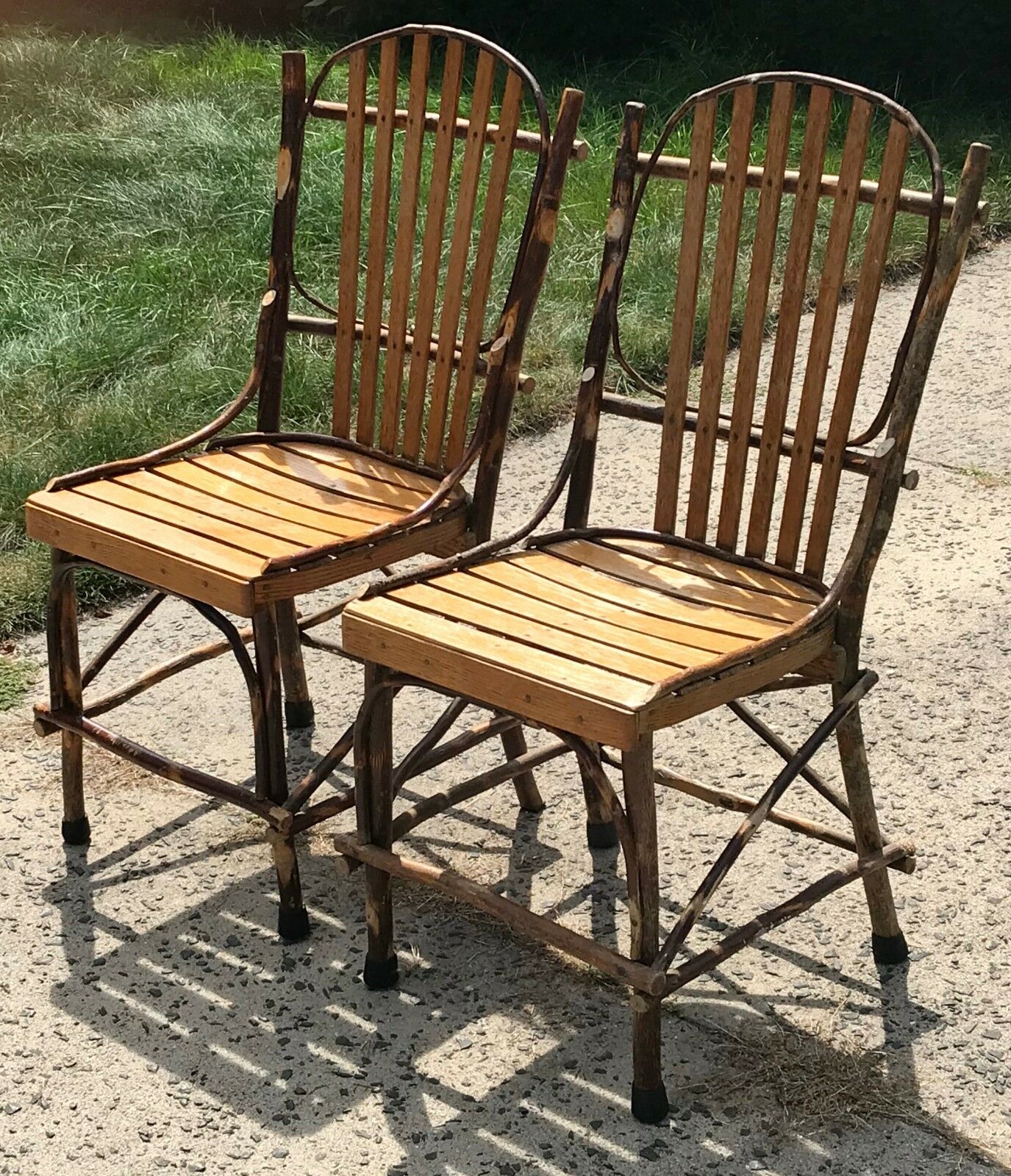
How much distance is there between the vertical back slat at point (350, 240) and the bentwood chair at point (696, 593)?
1.78 ft

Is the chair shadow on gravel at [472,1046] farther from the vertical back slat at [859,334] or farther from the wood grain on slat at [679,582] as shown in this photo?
the vertical back slat at [859,334]

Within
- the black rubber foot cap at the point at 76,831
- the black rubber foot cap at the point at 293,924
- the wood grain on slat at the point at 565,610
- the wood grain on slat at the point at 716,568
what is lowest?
the black rubber foot cap at the point at 76,831

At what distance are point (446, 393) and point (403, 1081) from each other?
46.8 inches

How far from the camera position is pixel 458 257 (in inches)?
122

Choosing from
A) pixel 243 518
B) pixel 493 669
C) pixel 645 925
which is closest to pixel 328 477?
pixel 243 518

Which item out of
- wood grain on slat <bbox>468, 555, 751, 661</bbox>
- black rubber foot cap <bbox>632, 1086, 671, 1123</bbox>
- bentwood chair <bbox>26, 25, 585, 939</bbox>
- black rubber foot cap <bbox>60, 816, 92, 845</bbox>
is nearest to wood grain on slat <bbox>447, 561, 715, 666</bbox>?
wood grain on slat <bbox>468, 555, 751, 661</bbox>

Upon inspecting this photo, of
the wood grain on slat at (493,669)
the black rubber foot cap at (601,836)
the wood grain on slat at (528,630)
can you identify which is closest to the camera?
the wood grain on slat at (493,669)

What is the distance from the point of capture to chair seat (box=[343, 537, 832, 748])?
2344 millimetres

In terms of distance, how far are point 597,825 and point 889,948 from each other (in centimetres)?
58

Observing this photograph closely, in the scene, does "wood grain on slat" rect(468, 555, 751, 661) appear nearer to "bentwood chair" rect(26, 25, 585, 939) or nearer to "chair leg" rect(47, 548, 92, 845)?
"bentwood chair" rect(26, 25, 585, 939)

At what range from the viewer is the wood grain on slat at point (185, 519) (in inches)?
111

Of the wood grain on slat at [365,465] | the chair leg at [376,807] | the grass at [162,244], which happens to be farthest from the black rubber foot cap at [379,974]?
the grass at [162,244]

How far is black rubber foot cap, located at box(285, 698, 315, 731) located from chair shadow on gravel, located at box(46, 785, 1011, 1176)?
56cm

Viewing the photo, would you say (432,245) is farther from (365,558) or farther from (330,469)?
(365,558)
